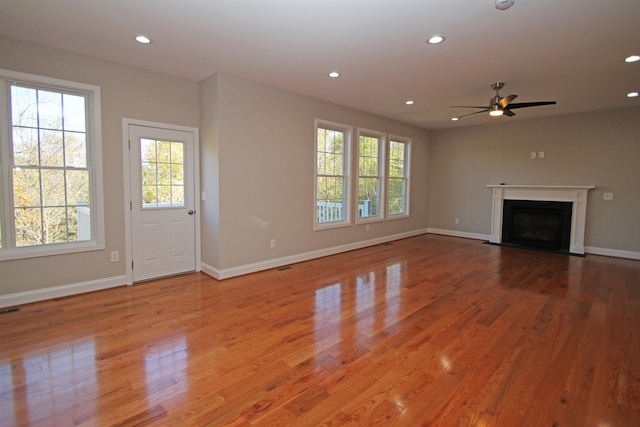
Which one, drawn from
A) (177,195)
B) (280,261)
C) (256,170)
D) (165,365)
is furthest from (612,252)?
(177,195)

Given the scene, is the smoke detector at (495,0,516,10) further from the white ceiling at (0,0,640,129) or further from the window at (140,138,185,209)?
the window at (140,138,185,209)

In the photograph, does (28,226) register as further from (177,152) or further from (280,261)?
(280,261)

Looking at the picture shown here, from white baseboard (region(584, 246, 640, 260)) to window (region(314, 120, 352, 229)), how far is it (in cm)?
460

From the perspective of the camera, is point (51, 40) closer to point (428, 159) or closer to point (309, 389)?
point (309, 389)

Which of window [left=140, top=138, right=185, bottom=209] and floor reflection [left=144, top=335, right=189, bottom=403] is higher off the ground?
window [left=140, top=138, right=185, bottom=209]

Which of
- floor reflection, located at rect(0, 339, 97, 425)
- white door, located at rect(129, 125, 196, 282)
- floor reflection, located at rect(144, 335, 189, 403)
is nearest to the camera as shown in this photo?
floor reflection, located at rect(0, 339, 97, 425)

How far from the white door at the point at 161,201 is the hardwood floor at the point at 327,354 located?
0.39 meters

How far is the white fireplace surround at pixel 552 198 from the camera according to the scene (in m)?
6.02

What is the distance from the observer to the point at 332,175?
228 inches

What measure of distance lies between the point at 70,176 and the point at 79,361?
7.36 ft

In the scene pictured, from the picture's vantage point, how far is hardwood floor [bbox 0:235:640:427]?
1848 mm

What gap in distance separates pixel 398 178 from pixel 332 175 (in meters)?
2.26

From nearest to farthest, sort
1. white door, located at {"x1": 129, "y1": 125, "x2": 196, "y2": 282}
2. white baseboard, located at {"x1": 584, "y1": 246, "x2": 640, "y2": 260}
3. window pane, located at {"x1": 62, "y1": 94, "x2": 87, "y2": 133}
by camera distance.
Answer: window pane, located at {"x1": 62, "y1": 94, "x2": 87, "y2": 133} < white door, located at {"x1": 129, "y1": 125, "x2": 196, "y2": 282} < white baseboard, located at {"x1": 584, "y1": 246, "x2": 640, "y2": 260}

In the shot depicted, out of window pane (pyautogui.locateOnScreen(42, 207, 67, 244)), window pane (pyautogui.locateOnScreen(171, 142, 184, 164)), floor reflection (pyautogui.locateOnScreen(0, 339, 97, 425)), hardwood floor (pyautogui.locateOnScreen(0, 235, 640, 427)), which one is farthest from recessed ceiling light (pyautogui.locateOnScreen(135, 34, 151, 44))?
floor reflection (pyautogui.locateOnScreen(0, 339, 97, 425))
